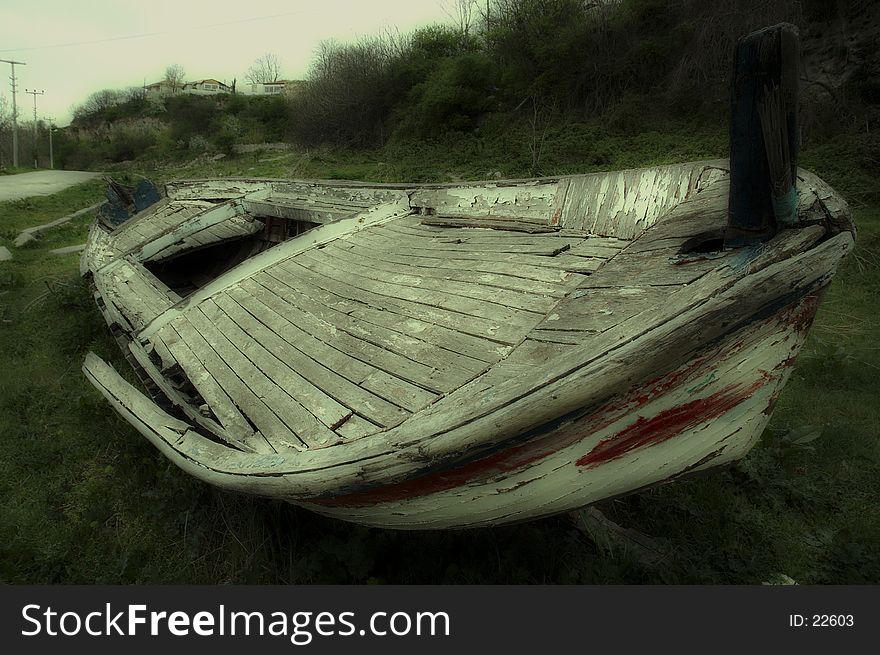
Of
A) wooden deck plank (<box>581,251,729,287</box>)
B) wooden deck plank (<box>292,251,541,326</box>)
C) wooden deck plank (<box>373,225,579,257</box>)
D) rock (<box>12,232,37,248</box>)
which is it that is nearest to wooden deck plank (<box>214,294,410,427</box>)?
wooden deck plank (<box>292,251,541,326</box>)

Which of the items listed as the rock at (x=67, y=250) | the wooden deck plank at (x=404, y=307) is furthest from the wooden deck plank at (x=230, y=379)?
the rock at (x=67, y=250)

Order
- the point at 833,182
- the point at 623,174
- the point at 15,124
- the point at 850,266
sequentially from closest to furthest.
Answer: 1. the point at 623,174
2. the point at 850,266
3. the point at 833,182
4. the point at 15,124

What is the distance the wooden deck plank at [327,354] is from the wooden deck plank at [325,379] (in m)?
0.02

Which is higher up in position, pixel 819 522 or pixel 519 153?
pixel 519 153

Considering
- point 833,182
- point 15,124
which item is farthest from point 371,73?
point 15,124

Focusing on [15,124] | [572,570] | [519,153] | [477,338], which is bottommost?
[572,570]

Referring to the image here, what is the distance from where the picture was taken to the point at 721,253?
1.84 meters

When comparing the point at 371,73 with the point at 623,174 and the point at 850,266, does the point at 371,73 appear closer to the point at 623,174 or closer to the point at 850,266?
the point at 850,266

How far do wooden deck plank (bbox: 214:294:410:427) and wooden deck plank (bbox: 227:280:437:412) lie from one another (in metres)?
0.02

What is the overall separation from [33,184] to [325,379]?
23.1 m

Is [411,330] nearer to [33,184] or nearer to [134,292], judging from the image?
[134,292]

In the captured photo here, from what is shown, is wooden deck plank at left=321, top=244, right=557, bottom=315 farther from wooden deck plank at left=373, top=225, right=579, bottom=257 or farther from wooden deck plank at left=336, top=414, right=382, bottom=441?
wooden deck plank at left=336, top=414, right=382, bottom=441

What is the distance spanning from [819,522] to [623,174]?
2.30 meters

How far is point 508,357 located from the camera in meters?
1.90
